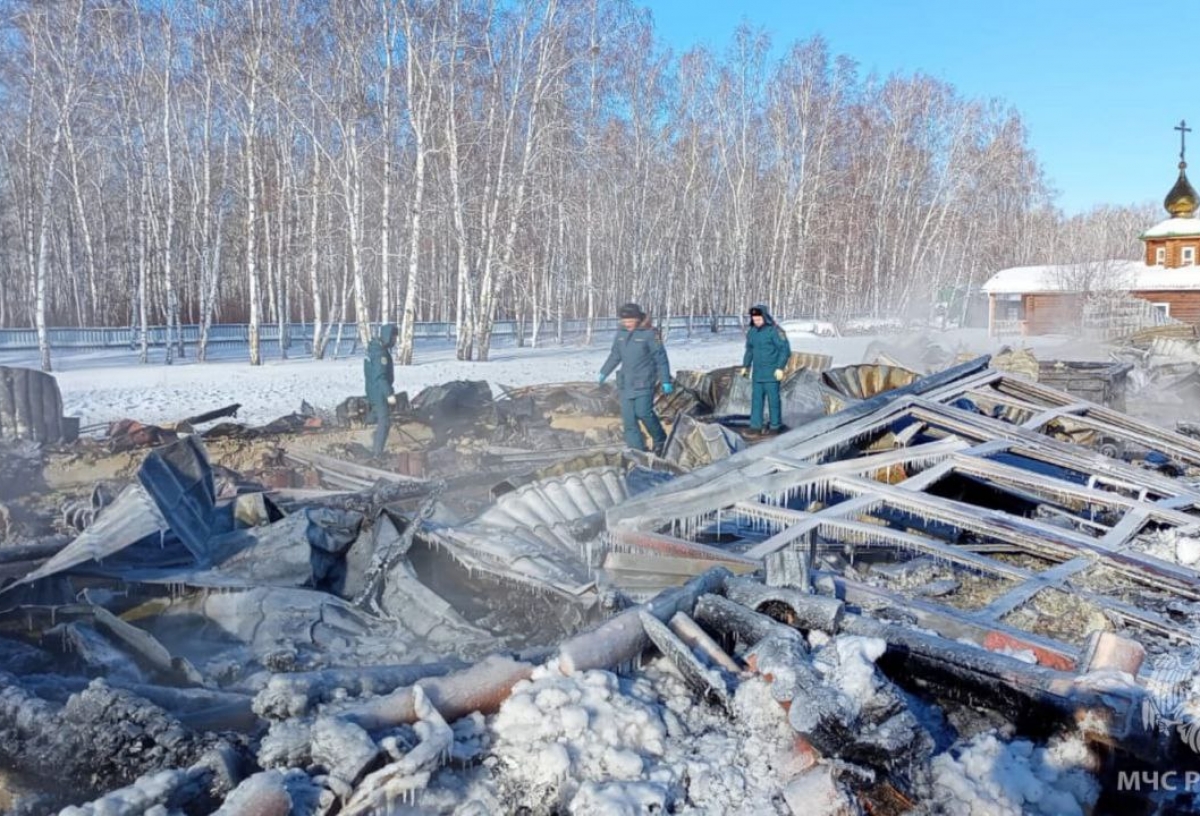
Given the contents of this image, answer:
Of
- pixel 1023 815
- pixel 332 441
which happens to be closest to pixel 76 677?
pixel 1023 815

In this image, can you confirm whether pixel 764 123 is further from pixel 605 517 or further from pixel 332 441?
pixel 605 517

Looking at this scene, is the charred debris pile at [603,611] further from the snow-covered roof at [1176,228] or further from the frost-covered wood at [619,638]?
the snow-covered roof at [1176,228]

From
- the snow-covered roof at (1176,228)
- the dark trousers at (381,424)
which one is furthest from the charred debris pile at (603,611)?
the snow-covered roof at (1176,228)

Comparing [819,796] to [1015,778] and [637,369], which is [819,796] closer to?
[1015,778]

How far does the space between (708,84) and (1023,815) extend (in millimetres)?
32968

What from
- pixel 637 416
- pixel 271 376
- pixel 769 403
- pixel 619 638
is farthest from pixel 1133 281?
pixel 619 638

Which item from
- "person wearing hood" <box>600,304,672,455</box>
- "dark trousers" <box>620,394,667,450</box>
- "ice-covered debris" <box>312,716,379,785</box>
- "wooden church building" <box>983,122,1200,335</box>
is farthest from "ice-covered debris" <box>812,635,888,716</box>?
"wooden church building" <box>983,122,1200,335</box>

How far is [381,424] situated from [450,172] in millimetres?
11563

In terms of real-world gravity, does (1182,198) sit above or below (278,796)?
above

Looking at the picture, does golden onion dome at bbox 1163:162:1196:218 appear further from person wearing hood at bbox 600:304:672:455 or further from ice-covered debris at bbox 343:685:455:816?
ice-covered debris at bbox 343:685:455:816

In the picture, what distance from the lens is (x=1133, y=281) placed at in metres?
31.5

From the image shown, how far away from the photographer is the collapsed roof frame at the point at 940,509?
417 centimetres

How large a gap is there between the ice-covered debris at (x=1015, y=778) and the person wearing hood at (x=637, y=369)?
5571 millimetres

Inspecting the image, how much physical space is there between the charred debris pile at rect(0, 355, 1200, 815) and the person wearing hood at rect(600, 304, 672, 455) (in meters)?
0.81
